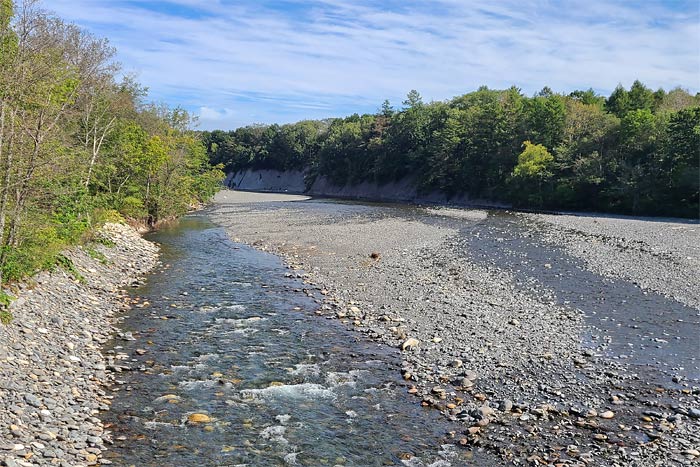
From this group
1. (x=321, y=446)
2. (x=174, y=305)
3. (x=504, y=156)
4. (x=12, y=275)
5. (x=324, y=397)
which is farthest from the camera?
(x=504, y=156)

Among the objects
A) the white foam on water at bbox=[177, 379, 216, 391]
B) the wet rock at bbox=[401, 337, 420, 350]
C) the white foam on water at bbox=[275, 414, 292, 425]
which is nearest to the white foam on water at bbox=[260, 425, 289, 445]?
the white foam on water at bbox=[275, 414, 292, 425]

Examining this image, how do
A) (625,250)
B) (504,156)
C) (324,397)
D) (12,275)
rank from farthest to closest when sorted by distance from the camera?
1. (504,156)
2. (625,250)
3. (12,275)
4. (324,397)

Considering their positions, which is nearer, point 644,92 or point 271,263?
point 271,263

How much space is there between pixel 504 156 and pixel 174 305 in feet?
219

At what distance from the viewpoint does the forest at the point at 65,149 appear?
43.6 ft

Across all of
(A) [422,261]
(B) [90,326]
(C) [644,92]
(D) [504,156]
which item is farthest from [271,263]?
(C) [644,92]

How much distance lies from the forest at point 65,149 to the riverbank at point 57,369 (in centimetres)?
119

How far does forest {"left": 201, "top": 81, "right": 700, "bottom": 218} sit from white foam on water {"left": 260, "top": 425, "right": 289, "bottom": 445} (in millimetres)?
52470

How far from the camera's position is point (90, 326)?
1467 centimetres

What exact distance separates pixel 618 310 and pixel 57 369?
643 inches

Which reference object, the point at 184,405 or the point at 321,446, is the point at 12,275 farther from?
the point at 321,446

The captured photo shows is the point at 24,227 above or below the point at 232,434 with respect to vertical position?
above

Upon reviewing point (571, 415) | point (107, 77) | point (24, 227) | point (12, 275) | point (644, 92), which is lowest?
point (571, 415)

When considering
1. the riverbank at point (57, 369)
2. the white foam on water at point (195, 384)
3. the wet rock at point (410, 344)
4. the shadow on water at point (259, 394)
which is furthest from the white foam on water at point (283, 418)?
the wet rock at point (410, 344)
